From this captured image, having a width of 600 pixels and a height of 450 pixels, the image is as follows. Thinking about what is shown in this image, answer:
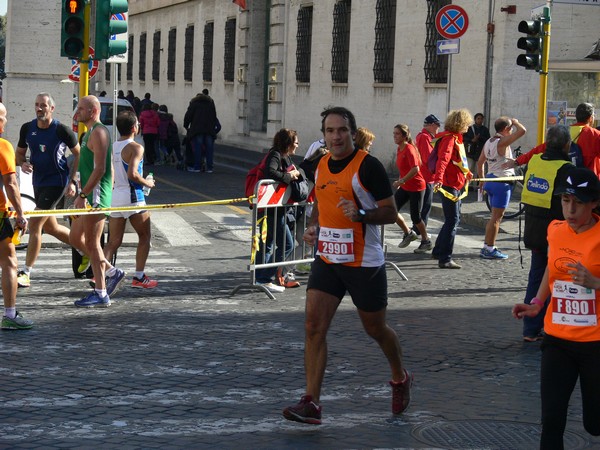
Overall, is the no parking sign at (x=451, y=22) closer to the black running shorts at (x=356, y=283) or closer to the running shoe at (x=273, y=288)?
the running shoe at (x=273, y=288)

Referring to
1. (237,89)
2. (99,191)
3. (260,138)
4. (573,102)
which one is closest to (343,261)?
(99,191)

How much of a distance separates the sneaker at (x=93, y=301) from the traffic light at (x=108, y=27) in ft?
14.1

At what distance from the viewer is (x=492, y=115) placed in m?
23.2

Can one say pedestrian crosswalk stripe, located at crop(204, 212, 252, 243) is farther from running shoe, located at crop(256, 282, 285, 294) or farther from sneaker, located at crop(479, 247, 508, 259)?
running shoe, located at crop(256, 282, 285, 294)

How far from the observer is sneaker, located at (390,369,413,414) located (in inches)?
272

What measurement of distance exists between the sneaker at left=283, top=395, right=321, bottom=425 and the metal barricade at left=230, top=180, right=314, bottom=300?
4421 millimetres

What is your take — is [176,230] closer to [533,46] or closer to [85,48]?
[85,48]

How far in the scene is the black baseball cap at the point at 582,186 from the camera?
18.1ft

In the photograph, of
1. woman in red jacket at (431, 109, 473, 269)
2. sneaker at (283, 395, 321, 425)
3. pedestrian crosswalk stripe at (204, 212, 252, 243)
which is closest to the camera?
sneaker at (283, 395, 321, 425)

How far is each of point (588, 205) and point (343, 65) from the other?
25.5 metres

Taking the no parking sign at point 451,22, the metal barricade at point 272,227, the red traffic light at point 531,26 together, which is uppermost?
the no parking sign at point 451,22

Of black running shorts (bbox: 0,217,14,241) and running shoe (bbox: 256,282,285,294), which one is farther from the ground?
black running shorts (bbox: 0,217,14,241)

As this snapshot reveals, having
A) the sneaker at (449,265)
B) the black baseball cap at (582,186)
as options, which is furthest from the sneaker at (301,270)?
the black baseball cap at (582,186)

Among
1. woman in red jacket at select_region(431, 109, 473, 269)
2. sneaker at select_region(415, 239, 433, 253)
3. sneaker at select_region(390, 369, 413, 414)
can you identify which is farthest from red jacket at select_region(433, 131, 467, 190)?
sneaker at select_region(390, 369, 413, 414)
